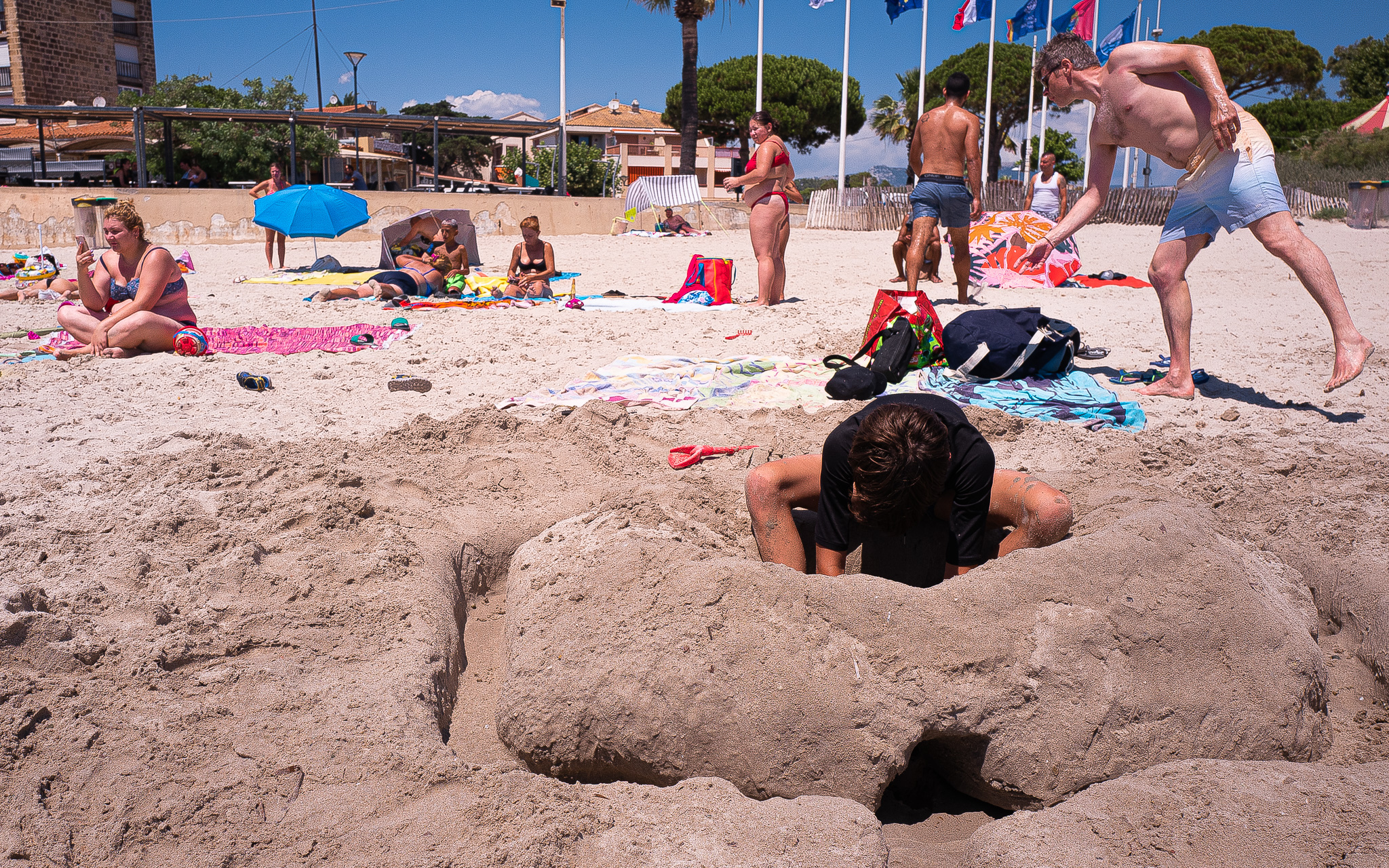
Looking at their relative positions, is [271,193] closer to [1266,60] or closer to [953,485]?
[953,485]

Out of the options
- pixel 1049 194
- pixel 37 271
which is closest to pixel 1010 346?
pixel 1049 194

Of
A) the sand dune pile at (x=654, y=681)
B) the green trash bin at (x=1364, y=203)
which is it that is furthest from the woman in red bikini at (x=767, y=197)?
the green trash bin at (x=1364, y=203)

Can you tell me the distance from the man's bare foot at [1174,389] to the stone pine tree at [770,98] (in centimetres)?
3933

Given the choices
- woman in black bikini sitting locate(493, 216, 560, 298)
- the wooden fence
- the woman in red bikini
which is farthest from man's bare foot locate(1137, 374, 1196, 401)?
the wooden fence

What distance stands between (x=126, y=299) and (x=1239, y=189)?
6874 mm

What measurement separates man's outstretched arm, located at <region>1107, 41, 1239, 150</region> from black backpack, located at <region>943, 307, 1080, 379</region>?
4.22 ft

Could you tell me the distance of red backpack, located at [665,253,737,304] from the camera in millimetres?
8297

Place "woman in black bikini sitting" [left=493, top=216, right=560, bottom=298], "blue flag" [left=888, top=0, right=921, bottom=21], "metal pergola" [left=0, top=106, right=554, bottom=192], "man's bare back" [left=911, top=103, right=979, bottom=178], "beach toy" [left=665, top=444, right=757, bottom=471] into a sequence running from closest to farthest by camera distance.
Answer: "beach toy" [left=665, top=444, right=757, bottom=471] → "man's bare back" [left=911, top=103, right=979, bottom=178] → "woman in black bikini sitting" [left=493, top=216, right=560, bottom=298] → "metal pergola" [left=0, top=106, right=554, bottom=192] → "blue flag" [left=888, top=0, right=921, bottom=21]

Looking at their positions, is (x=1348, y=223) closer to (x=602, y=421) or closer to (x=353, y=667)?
(x=602, y=421)

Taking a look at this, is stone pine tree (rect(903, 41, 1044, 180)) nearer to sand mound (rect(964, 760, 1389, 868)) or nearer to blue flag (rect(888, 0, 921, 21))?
blue flag (rect(888, 0, 921, 21))

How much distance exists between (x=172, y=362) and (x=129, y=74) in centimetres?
3725

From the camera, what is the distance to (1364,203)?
44.3ft

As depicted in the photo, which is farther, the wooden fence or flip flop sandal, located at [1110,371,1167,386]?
the wooden fence

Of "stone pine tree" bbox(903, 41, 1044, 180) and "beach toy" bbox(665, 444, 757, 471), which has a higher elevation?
"stone pine tree" bbox(903, 41, 1044, 180)
